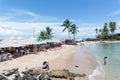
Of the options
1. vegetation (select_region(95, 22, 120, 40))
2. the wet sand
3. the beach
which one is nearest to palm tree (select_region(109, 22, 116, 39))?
vegetation (select_region(95, 22, 120, 40))

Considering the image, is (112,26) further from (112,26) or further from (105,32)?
(105,32)

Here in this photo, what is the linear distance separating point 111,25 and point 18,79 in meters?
105

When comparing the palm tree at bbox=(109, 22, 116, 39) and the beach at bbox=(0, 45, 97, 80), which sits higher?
the palm tree at bbox=(109, 22, 116, 39)

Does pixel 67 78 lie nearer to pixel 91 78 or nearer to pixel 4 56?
pixel 91 78

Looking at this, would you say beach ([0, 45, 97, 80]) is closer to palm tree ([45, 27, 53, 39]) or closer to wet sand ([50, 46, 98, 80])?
wet sand ([50, 46, 98, 80])

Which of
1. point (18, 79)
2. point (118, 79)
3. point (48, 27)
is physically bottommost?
point (118, 79)

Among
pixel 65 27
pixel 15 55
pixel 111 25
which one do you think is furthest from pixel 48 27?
pixel 111 25

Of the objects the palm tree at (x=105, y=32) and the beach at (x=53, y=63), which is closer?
the beach at (x=53, y=63)

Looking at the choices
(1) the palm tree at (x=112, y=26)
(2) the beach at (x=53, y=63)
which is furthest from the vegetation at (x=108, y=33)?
(2) the beach at (x=53, y=63)

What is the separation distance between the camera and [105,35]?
11319 cm

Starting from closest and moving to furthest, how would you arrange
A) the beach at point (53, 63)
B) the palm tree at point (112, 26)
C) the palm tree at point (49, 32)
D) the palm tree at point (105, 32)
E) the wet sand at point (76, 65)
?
1. the beach at point (53, 63)
2. the wet sand at point (76, 65)
3. the palm tree at point (49, 32)
4. the palm tree at point (112, 26)
5. the palm tree at point (105, 32)

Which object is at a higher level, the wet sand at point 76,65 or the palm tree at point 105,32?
the palm tree at point 105,32

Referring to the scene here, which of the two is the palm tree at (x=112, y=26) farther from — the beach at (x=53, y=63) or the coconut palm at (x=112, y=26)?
Result: the beach at (x=53, y=63)

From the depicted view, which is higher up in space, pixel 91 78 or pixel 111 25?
pixel 111 25
